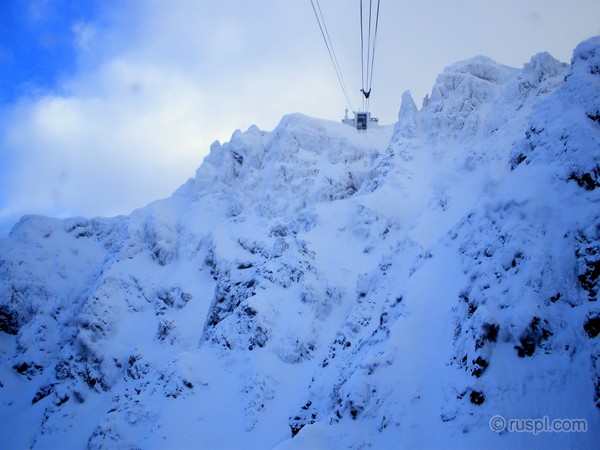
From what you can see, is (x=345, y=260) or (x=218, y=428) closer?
(x=218, y=428)

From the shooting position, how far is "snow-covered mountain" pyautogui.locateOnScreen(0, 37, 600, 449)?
1504 centimetres

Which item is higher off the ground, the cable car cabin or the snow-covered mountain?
the cable car cabin

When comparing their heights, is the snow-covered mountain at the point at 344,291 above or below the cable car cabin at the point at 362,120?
below

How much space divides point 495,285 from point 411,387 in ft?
21.3

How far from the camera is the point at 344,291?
35.1m

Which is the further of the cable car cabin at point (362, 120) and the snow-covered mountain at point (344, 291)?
the cable car cabin at point (362, 120)

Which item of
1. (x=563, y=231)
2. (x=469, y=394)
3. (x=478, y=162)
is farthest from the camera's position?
(x=478, y=162)

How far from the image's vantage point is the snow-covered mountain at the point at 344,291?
1504cm

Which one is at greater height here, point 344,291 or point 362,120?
point 362,120

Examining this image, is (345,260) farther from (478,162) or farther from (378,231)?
(478,162)

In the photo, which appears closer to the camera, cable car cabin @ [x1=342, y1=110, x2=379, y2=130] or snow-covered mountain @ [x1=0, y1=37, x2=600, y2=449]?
snow-covered mountain @ [x1=0, y1=37, x2=600, y2=449]

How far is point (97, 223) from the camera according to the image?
78.1m

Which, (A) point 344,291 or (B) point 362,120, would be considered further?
(B) point 362,120

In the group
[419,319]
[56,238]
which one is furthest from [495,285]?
[56,238]
